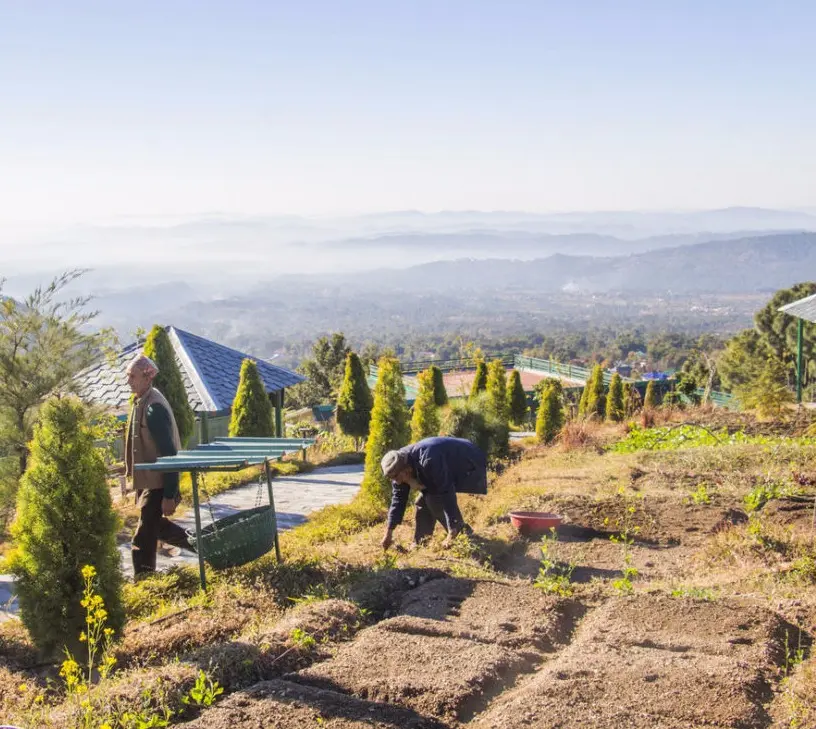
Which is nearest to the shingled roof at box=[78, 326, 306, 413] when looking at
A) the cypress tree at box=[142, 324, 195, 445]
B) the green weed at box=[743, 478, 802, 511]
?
the cypress tree at box=[142, 324, 195, 445]

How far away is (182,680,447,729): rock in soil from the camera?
3434 mm

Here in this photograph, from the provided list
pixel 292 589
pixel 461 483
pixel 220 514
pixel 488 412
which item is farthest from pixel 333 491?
pixel 292 589

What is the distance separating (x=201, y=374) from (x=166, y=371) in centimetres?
373

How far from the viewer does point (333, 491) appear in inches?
444

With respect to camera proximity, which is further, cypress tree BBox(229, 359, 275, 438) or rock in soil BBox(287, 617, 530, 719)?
cypress tree BBox(229, 359, 275, 438)

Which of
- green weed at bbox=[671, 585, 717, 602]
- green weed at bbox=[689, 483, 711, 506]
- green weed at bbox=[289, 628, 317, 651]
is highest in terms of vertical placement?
green weed at bbox=[289, 628, 317, 651]

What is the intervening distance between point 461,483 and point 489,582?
4.67ft

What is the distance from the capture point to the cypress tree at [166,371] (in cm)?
1225

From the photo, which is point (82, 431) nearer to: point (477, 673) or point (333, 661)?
point (333, 661)

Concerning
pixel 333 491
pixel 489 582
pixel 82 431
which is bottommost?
pixel 333 491

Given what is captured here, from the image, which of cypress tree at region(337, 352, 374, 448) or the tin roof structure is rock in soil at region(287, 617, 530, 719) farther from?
the tin roof structure

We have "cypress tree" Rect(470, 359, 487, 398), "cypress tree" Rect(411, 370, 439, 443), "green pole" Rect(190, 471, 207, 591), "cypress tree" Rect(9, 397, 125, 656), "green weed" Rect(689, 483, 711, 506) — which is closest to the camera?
"cypress tree" Rect(9, 397, 125, 656)

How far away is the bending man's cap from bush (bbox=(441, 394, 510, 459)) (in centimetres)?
593

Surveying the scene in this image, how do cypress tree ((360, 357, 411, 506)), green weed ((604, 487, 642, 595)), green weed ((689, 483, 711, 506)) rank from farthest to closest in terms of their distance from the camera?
cypress tree ((360, 357, 411, 506)) → green weed ((689, 483, 711, 506)) → green weed ((604, 487, 642, 595))
